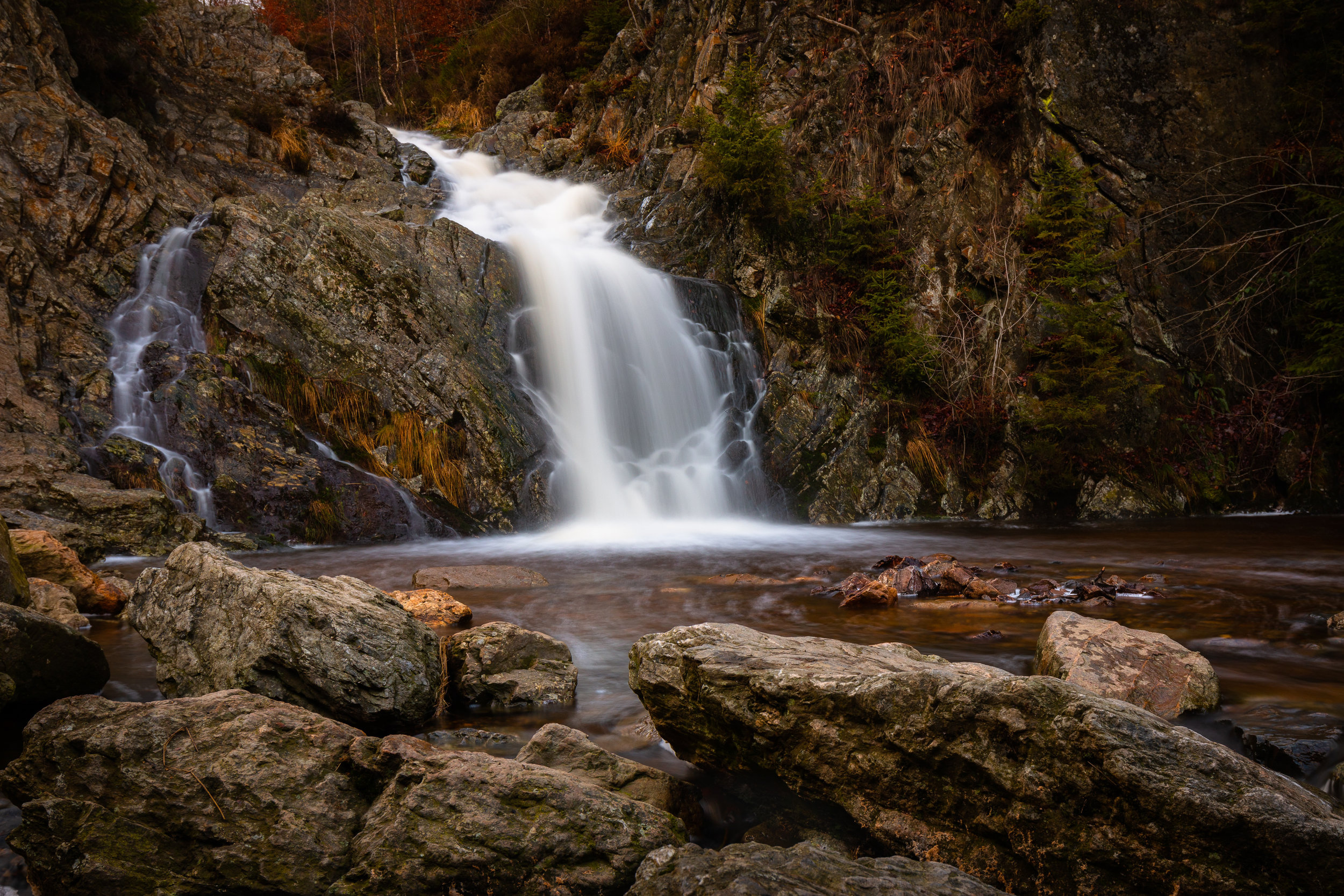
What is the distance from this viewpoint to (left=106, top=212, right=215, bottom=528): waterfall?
8.60 meters

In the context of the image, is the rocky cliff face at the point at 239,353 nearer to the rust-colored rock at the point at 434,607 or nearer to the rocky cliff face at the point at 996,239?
the rust-colored rock at the point at 434,607

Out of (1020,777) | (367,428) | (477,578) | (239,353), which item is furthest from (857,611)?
(239,353)

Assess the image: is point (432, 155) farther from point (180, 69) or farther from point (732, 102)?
point (732, 102)

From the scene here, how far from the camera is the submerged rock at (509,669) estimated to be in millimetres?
3703

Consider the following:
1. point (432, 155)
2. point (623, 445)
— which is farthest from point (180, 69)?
point (623, 445)

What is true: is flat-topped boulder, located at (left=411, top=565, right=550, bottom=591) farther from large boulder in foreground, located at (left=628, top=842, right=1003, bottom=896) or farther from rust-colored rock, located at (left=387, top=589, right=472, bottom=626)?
large boulder in foreground, located at (left=628, top=842, right=1003, bottom=896)

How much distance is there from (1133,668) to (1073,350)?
7918 mm

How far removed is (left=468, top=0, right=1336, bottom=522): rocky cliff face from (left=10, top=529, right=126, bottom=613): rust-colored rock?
846cm

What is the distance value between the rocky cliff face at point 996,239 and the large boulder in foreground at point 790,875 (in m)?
9.19

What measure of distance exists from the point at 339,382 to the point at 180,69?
37.7 feet

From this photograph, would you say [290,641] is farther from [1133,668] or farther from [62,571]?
[1133,668]

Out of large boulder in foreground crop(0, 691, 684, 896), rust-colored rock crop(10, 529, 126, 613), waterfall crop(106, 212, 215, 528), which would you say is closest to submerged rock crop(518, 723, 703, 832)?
large boulder in foreground crop(0, 691, 684, 896)

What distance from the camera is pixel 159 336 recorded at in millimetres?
9812

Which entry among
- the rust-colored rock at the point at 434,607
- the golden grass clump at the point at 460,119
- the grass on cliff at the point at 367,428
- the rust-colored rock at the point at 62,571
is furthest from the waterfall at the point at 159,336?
the golden grass clump at the point at 460,119
